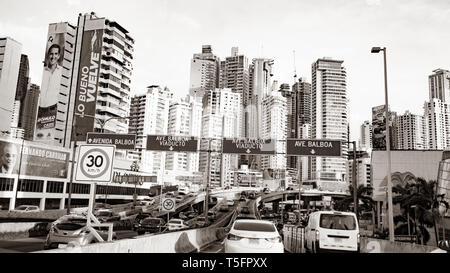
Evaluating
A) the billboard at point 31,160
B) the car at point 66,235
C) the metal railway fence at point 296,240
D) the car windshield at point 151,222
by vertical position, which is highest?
the billboard at point 31,160

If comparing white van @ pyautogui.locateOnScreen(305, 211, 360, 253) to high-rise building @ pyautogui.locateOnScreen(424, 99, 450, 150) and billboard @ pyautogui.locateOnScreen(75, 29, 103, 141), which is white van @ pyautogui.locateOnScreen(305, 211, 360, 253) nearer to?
billboard @ pyautogui.locateOnScreen(75, 29, 103, 141)

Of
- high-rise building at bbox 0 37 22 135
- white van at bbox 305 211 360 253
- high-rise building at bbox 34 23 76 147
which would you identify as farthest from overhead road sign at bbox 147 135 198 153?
high-rise building at bbox 0 37 22 135

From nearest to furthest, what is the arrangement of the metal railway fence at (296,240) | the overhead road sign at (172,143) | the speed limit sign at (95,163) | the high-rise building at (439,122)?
1. the speed limit sign at (95,163)
2. the metal railway fence at (296,240)
3. the overhead road sign at (172,143)
4. the high-rise building at (439,122)

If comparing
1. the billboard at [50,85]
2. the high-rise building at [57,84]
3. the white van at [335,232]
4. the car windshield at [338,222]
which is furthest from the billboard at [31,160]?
the car windshield at [338,222]

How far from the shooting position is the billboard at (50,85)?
100750mm

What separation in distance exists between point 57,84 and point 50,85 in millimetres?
1784

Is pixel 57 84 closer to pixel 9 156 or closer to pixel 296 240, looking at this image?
pixel 9 156

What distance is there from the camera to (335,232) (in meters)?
15.0

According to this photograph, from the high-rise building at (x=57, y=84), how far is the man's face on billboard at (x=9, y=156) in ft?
123

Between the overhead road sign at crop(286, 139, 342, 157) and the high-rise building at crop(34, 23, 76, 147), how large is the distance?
8218 cm

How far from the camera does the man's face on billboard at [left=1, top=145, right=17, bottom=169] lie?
60531 mm

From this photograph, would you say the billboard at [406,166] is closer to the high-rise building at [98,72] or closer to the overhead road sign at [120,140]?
the overhead road sign at [120,140]
